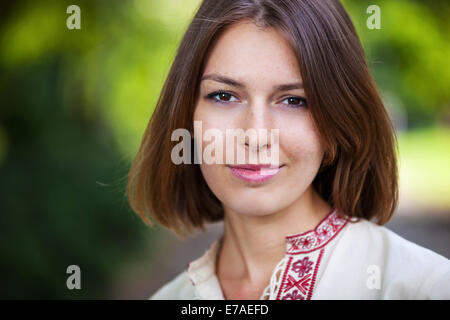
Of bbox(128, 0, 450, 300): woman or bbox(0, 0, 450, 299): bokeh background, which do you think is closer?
bbox(128, 0, 450, 300): woman

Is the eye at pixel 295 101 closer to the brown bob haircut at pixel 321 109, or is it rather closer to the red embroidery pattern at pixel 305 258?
the brown bob haircut at pixel 321 109

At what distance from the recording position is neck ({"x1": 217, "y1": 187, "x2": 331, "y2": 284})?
1.68 m

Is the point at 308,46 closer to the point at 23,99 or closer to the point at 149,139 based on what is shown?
the point at 149,139

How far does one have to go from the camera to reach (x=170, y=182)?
6.27 feet

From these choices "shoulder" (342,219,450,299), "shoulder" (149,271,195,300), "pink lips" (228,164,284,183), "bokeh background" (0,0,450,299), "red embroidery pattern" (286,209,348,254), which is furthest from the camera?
"bokeh background" (0,0,450,299)

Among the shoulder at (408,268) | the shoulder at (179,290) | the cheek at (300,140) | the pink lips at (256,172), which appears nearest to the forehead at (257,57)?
the cheek at (300,140)

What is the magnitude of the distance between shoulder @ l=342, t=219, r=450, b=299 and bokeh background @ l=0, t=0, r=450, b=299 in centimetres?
143

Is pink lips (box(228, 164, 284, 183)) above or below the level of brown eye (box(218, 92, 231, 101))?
below

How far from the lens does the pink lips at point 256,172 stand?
1.49 meters

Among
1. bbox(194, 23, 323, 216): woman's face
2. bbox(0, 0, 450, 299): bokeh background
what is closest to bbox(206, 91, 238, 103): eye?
bbox(194, 23, 323, 216): woman's face

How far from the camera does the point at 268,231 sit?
1686mm

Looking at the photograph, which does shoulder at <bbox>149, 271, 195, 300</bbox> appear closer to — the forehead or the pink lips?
the pink lips

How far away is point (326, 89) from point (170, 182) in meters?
0.74

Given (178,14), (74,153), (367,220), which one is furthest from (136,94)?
(367,220)
